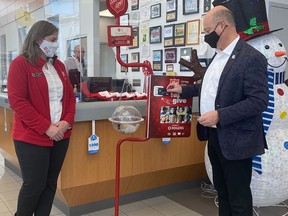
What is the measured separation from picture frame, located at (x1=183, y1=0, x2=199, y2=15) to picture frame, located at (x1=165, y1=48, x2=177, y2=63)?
534 mm

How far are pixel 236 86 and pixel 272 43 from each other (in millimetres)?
1030

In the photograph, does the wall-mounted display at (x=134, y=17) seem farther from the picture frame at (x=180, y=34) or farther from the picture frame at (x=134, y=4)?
the picture frame at (x=180, y=34)

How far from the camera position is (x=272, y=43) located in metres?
2.50

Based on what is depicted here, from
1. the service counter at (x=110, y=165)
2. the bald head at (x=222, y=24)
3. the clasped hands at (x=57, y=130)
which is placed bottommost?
the service counter at (x=110, y=165)

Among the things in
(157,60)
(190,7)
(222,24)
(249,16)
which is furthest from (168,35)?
(222,24)

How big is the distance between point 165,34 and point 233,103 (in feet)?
10.3

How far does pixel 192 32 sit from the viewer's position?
4211mm

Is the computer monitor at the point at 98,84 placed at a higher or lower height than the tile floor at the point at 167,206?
higher

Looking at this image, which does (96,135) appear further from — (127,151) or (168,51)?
(168,51)

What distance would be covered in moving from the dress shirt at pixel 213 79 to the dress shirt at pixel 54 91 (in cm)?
90

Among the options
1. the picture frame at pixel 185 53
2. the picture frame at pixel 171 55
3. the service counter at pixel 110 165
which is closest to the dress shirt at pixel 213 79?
the service counter at pixel 110 165

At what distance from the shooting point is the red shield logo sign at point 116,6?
7.21 ft

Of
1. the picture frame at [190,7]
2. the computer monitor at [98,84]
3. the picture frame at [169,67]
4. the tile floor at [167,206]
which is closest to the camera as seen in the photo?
the tile floor at [167,206]

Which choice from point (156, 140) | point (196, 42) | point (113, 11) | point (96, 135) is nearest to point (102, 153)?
point (96, 135)
